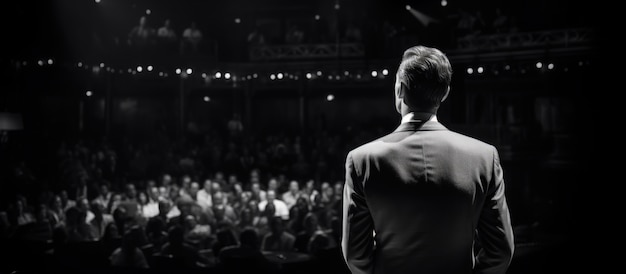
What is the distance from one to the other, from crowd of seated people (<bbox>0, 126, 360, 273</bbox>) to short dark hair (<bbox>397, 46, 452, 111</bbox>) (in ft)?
15.3

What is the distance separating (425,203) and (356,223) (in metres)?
0.23

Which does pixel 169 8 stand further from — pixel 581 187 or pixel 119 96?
pixel 581 187

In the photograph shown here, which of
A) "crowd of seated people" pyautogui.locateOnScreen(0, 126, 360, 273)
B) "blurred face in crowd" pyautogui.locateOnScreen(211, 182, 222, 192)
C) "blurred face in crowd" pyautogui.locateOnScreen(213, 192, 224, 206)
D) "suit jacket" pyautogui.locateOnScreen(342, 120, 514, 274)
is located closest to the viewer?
"suit jacket" pyautogui.locateOnScreen(342, 120, 514, 274)

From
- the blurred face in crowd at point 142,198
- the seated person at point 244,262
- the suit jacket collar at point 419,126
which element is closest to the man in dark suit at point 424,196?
the suit jacket collar at point 419,126

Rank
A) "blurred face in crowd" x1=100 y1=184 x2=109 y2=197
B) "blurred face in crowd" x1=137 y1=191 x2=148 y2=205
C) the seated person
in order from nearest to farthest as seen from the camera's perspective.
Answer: the seated person → "blurred face in crowd" x1=137 y1=191 x2=148 y2=205 → "blurred face in crowd" x1=100 y1=184 x2=109 y2=197

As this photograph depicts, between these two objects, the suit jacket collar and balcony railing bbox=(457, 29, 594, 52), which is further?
balcony railing bbox=(457, 29, 594, 52)

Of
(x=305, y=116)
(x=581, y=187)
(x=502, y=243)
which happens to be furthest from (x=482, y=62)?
(x=502, y=243)

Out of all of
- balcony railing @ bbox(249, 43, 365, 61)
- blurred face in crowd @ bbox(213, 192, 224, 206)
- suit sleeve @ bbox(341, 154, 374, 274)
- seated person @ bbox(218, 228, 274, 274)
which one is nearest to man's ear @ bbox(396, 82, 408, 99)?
suit sleeve @ bbox(341, 154, 374, 274)

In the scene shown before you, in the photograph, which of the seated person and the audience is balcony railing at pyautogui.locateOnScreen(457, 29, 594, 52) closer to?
the audience

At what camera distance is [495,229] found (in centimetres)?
193

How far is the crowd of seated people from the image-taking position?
7.29m

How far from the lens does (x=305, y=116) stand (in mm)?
24172

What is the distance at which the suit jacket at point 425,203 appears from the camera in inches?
74.1

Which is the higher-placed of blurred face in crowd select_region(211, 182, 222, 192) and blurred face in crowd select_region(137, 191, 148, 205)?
blurred face in crowd select_region(211, 182, 222, 192)
